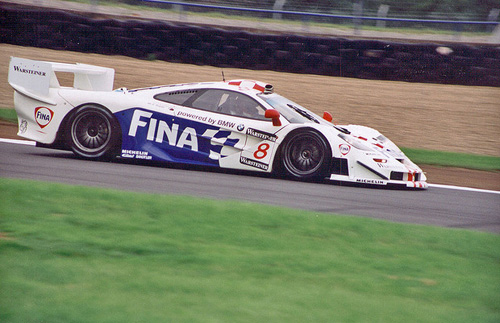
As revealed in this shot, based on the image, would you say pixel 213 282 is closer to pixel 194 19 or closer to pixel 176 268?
pixel 176 268

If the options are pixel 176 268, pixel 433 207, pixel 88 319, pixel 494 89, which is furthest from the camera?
pixel 494 89

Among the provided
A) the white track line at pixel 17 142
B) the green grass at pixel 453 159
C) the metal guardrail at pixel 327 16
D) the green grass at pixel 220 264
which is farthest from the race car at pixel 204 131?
the metal guardrail at pixel 327 16

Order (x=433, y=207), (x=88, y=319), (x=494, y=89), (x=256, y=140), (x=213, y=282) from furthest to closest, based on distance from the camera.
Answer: (x=494, y=89) < (x=256, y=140) < (x=433, y=207) < (x=213, y=282) < (x=88, y=319)

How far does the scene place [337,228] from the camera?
16.3ft

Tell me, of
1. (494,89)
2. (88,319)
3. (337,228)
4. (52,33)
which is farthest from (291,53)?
(88,319)

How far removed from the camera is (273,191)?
683cm

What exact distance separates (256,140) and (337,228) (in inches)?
115

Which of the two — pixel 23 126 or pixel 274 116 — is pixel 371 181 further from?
pixel 23 126

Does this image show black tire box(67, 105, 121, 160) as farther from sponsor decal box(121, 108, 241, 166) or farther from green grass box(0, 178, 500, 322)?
green grass box(0, 178, 500, 322)

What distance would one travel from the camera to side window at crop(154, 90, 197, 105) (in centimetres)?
797

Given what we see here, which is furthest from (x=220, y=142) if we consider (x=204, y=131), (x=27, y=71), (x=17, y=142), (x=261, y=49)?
(x=261, y=49)

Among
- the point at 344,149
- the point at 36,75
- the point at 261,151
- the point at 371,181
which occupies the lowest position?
the point at 371,181

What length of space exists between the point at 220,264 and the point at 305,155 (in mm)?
3947

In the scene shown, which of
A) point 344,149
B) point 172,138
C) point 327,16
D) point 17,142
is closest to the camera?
point 344,149
